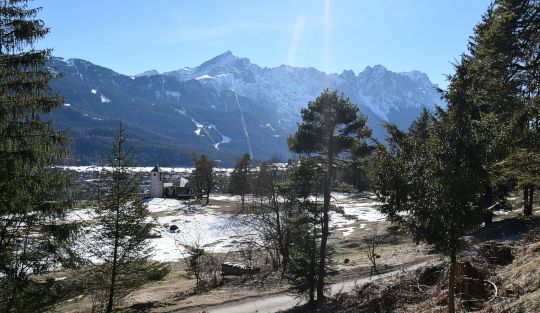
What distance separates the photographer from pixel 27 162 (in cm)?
1146

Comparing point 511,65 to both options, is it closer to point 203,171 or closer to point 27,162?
point 27,162

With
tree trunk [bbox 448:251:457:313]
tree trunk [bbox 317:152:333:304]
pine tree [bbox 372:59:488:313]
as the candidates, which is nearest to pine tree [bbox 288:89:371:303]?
tree trunk [bbox 317:152:333:304]

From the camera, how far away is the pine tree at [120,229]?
2333cm

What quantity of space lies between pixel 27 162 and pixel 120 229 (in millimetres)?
12630

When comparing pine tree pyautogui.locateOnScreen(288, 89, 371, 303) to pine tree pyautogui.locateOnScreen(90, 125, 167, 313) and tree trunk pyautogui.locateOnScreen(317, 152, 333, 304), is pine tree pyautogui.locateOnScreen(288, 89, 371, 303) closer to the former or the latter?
tree trunk pyautogui.locateOnScreen(317, 152, 333, 304)

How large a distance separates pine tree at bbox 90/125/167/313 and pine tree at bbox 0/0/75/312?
32.4 feet

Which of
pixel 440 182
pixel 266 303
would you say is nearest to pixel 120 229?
pixel 266 303

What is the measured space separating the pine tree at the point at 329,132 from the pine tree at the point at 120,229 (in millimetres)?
9274

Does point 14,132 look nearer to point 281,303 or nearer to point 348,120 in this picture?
point 348,120

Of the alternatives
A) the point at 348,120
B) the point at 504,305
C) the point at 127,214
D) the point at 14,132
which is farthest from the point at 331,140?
the point at 14,132

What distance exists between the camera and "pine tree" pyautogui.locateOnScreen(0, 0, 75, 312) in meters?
11.8

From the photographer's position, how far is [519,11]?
11.8 meters

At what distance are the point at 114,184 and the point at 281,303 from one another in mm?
11826

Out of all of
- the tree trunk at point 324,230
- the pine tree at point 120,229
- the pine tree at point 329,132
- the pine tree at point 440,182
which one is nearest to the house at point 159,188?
the pine tree at point 120,229
